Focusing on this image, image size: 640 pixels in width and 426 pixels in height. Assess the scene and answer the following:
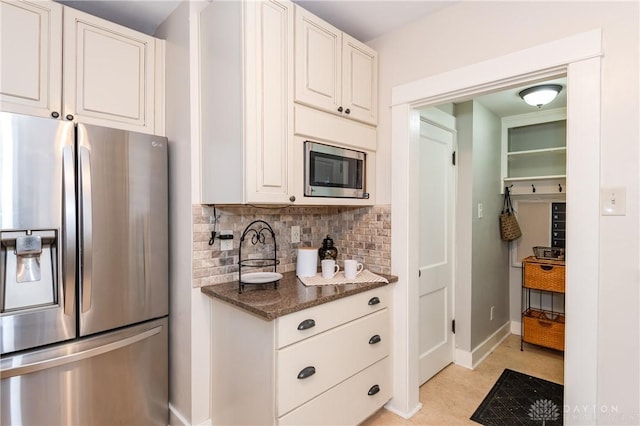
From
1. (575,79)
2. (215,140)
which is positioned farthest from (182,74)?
(575,79)

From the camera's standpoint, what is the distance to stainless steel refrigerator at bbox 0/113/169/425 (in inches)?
57.4

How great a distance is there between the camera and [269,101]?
1665 millimetres

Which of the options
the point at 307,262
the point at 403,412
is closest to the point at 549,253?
the point at 403,412

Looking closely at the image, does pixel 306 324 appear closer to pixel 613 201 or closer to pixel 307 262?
pixel 307 262

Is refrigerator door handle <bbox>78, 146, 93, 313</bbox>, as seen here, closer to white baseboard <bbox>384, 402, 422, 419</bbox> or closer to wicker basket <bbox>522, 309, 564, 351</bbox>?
white baseboard <bbox>384, 402, 422, 419</bbox>

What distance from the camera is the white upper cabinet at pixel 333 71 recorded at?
1806 mm

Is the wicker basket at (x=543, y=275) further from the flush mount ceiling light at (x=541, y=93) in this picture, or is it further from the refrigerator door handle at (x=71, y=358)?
the refrigerator door handle at (x=71, y=358)

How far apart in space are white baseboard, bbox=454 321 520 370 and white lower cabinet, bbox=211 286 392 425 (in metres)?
1.08

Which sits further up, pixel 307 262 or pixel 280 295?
pixel 307 262

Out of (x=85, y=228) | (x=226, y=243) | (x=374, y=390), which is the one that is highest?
(x=85, y=228)

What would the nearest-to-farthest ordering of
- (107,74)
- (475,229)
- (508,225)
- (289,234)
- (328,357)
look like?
(328,357)
(107,74)
(289,234)
(475,229)
(508,225)

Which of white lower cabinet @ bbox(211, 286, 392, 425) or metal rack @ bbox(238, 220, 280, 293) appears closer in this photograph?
white lower cabinet @ bbox(211, 286, 392, 425)

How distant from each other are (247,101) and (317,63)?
0.54 meters

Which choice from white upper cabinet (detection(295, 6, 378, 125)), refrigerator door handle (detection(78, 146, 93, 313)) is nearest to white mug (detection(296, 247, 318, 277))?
white upper cabinet (detection(295, 6, 378, 125))
